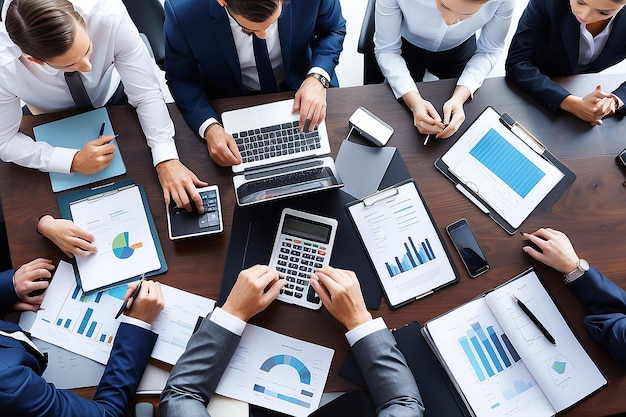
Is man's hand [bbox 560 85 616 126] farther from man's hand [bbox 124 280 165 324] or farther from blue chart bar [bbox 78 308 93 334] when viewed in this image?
blue chart bar [bbox 78 308 93 334]

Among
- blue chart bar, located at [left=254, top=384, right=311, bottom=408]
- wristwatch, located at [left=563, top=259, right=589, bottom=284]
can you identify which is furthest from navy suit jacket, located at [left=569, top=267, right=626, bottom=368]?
blue chart bar, located at [left=254, top=384, right=311, bottom=408]

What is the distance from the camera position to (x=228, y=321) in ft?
4.05

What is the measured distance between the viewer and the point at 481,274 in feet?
4.42

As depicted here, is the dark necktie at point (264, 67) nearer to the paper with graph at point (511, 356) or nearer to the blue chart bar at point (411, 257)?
the blue chart bar at point (411, 257)

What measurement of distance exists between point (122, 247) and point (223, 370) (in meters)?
0.44

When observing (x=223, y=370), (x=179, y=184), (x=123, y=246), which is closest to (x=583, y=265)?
(x=223, y=370)

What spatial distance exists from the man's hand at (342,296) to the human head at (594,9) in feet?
3.34

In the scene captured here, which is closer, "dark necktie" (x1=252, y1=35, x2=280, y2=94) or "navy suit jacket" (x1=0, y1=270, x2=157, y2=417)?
"navy suit jacket" (x1=0, y1=270, x2=157, y2=417)

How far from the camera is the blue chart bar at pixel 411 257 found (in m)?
1.34

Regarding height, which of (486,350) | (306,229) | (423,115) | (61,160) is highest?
(423,115)

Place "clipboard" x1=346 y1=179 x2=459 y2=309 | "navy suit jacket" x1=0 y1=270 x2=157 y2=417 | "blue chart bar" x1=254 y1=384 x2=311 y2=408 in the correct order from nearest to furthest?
"navy suit jacket" x1=0 y1=270 x2=157 y2=417 → "blue chart bar" x1=254 y1=384 x2=311 y2=408 → "clipboard" x1=346 y1=179 x2=459 y2=309

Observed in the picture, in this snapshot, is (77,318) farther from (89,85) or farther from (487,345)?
(487,345)

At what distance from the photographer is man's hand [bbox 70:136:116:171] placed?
4.47ft

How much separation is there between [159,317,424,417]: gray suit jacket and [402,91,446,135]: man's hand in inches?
23.8
